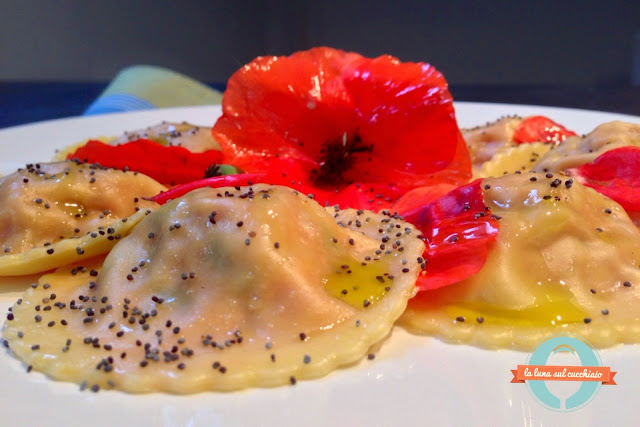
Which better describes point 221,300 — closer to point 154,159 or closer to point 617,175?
point 154,159

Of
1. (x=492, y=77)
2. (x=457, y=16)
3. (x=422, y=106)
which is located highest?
(x=422, y=106)

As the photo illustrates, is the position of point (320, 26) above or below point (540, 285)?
below

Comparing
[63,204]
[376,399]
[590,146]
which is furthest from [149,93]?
[376,399]

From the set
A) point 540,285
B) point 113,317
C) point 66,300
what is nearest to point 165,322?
point 113,317

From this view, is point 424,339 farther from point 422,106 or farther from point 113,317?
point 422,106

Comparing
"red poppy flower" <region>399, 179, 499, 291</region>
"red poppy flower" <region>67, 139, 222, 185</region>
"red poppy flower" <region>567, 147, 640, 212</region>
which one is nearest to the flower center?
"red poppy flower" <region>67, 139, 222, 185</region>
